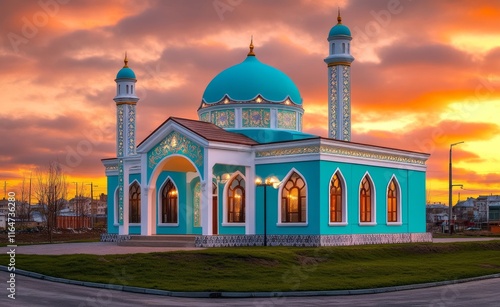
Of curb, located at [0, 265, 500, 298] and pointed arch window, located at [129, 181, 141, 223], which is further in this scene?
pointed arch window, located at [129, 181, 141, 223]

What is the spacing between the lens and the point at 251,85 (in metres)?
36.9

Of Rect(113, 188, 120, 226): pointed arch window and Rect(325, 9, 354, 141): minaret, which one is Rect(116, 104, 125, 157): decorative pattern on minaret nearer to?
Rect(113, 188, 120, 226): pointed arch window

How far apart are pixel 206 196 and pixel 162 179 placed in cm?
636

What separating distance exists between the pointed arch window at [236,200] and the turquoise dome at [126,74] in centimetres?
1094

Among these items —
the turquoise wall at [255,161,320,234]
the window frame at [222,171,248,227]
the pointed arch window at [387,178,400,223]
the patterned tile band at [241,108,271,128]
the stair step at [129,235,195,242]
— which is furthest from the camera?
the patterned tile band at [241,108,271,128]

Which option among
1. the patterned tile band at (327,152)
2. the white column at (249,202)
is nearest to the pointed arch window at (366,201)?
the patterned tile band at (327,152)

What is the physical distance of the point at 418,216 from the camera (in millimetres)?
37219

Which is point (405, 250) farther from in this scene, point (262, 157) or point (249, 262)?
point (249, 262)

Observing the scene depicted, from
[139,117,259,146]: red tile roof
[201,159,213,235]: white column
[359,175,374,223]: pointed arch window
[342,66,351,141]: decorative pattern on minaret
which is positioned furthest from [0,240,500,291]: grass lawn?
[342,66,351,141]: decorative pattern on minaret

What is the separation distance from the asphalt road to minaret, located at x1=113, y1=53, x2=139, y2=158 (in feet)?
65.9

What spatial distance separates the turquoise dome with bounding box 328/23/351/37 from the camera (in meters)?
Result: 35.2

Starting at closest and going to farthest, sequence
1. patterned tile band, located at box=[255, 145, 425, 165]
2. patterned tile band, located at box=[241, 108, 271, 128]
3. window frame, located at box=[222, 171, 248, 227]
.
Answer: patterned tile band, located at box=[255, 145, 425, 165]
window frame, located at box=[222, 171, 248, 227]
patterned tile band, located at box=[241, 108, 271, 128]

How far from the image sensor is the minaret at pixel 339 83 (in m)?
34.3

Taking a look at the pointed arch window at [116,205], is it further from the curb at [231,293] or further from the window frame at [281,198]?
the curb at [231,293]
